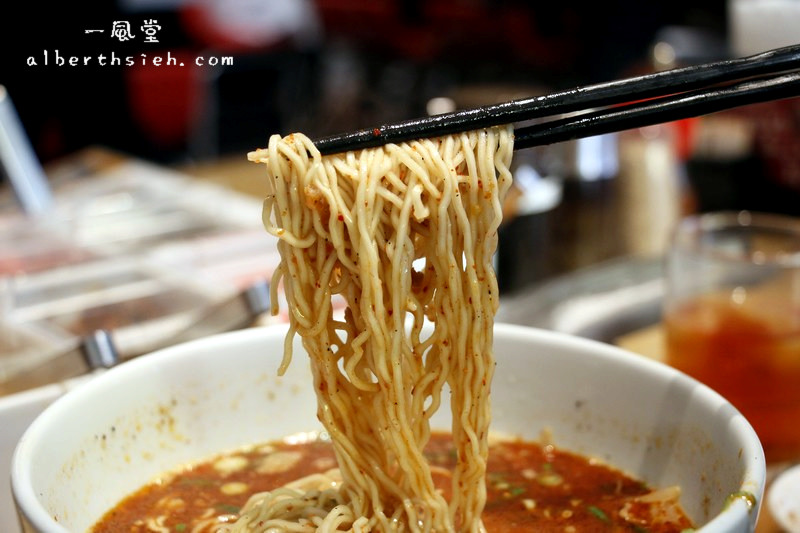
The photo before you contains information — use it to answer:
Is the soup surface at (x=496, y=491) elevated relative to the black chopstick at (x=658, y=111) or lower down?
lower down

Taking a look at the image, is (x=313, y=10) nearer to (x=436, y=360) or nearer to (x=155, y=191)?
(x=155, y=191)

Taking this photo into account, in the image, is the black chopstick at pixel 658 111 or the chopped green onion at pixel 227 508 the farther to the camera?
the chopped green onion at pixel 227 508

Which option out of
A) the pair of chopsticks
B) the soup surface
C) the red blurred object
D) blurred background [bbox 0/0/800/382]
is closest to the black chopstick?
the pair of chopsticks

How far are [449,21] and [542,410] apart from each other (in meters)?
7.99

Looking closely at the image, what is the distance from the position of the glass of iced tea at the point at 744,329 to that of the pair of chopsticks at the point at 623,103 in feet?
2.51

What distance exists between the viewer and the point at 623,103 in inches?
49.3

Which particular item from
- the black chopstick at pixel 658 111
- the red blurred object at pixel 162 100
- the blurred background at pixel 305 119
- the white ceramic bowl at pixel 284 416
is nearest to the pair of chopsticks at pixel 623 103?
the black chopstick at pixel 658 111

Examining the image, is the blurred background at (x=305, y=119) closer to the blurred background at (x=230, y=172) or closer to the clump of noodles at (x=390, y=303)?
the blurred background at (x=230, y=172)

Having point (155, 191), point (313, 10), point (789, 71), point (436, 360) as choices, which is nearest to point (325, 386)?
point (436, 360)

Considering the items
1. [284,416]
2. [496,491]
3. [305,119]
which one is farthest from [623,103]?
[305,119]

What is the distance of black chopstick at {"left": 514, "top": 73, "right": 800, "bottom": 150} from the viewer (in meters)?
1.25

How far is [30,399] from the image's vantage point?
1.47 m

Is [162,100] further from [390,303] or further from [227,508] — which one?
[390,303]

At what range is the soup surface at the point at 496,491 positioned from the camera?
1.38 metres
